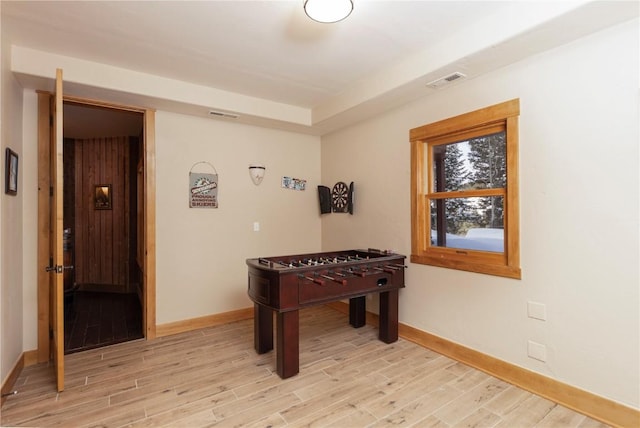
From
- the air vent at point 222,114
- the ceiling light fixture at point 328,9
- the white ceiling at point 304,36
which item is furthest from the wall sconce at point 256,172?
the ceiling light fixture at point 328,9

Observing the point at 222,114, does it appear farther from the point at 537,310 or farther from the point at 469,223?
the point at 537,310

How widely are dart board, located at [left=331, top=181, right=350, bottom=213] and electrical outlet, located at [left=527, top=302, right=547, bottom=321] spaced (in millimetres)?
2372

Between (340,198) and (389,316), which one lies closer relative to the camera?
(389,316)

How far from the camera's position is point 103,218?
226 inches

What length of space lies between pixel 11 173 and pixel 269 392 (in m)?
2.66

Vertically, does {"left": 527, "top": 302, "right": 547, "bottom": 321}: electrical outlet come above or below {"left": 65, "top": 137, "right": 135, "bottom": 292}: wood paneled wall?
below

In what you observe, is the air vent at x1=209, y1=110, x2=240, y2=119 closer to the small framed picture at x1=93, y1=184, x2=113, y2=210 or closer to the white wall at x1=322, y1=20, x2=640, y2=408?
the white wall at x1=322, y1=20, x2=640, y2=408

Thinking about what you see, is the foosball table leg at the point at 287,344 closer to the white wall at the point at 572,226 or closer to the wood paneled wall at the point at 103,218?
A: the white wall at the point at 572,226

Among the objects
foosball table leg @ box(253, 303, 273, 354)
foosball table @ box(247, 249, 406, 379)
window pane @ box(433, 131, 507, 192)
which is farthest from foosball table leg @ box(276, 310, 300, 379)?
window pane @ box(433, 131, 507, 192)

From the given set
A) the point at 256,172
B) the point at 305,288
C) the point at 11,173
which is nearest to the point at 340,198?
the point at 256,172

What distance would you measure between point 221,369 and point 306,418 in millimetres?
1033

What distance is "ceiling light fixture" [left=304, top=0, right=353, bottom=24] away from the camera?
1962mm

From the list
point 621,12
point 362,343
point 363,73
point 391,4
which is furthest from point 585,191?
point 362,343

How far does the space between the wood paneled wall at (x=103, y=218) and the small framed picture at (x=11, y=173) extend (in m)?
3.19
